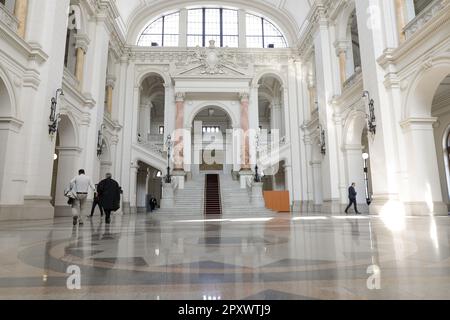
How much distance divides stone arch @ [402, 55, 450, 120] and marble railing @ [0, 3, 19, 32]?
474 inches

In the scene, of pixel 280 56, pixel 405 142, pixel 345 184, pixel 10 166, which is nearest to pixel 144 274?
pixel 10 166

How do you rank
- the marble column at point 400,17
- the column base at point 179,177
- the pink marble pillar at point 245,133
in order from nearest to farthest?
the marble column at point 400,17
the column base at point 179,177
the pink marble pillar at point 245,133

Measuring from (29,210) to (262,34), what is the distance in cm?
2013

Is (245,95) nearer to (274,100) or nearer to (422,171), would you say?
(274,100)

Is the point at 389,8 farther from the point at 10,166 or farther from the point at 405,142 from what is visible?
the point at 10,166

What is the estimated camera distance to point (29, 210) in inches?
351

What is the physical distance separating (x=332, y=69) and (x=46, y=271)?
15968mm

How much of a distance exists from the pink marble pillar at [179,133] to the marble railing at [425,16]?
1335 centimetres

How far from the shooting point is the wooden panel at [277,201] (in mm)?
18391

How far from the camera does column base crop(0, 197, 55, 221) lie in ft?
27.3

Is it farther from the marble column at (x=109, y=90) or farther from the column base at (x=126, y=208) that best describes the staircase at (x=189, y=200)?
the marble column at (x=109, y=90)

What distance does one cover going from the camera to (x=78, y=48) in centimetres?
1409

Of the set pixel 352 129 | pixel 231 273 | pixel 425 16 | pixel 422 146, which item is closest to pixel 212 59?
pixel 352 129

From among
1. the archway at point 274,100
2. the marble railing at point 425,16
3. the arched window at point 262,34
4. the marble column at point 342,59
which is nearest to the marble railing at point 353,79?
the marble column at point 342,59
